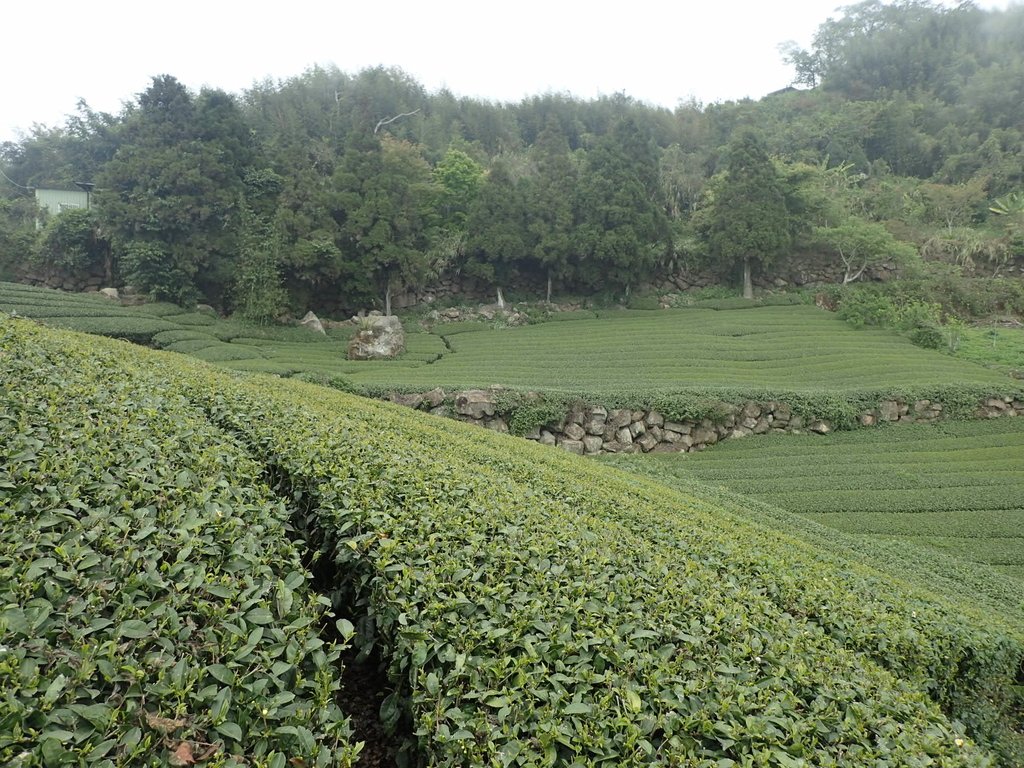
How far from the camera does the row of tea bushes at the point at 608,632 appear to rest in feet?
7.30

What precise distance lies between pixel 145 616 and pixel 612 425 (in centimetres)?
1260

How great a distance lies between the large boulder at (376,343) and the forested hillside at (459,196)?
5.20 meters

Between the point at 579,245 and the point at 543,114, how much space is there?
28.0 meters

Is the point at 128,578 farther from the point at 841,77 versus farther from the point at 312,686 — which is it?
the point at 841,77

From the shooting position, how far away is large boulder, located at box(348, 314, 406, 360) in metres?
21.8

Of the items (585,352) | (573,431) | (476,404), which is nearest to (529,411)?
(573,431)

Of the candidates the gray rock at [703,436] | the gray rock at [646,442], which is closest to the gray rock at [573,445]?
the gray rock at [646,442]

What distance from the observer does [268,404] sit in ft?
18.0

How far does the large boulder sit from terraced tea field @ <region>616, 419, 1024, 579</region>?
1223cm

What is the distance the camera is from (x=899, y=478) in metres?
11.8

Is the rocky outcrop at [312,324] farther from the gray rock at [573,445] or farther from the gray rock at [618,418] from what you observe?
the gray rock at [618,418]

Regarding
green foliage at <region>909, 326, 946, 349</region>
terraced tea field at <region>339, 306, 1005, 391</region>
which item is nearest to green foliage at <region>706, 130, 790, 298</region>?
terraced tea field at <region>339, 306, 1005, 391</region>

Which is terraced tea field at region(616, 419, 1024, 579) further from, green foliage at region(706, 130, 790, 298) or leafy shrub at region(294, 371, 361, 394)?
green foliage at region(706, 130, 790, 298)

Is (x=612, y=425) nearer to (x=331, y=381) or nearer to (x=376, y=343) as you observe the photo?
(x=331, y=381)
